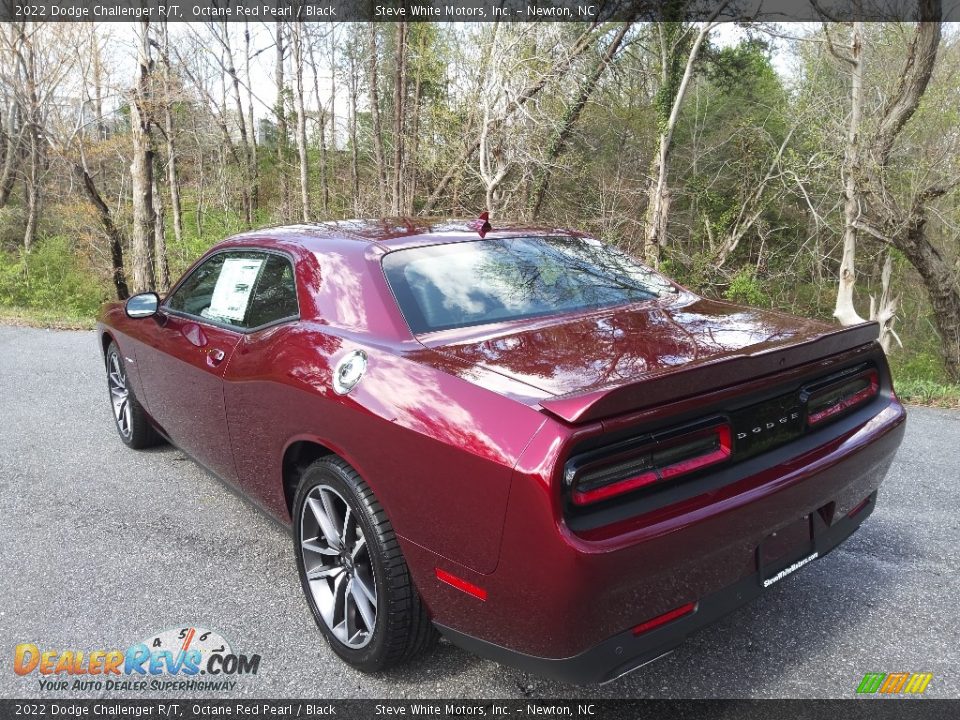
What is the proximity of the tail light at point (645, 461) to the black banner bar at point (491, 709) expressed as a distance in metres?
0.81

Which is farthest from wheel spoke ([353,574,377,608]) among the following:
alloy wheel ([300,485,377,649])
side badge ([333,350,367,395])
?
side badge ([333,350,367,395])

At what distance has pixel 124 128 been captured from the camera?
32562 mm

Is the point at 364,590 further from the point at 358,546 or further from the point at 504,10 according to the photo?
the point at 504,10

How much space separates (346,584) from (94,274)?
84.0 feet

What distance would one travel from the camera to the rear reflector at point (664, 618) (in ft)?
5.84

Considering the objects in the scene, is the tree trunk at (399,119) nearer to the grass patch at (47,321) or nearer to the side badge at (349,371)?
the grass patch at (47,321)

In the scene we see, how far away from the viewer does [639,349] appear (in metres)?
2.13

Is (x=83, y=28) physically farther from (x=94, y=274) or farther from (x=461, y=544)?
(x=461, y=544)

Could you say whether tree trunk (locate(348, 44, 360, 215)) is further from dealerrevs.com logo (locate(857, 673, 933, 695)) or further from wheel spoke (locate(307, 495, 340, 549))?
dealerrevs.com logo (locate(857, 673, 933, 695))

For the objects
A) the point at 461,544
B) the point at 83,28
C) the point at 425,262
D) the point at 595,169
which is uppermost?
the point at 83,28

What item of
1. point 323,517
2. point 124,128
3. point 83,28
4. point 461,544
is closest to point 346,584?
point 323,517

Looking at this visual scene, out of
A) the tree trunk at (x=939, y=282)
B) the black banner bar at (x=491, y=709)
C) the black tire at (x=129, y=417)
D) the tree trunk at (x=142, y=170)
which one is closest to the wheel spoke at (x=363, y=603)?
the black banner bar at (x=491, y=709)

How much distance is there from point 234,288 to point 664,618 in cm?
246

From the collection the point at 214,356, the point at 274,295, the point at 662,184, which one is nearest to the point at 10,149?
the point at 662,184
